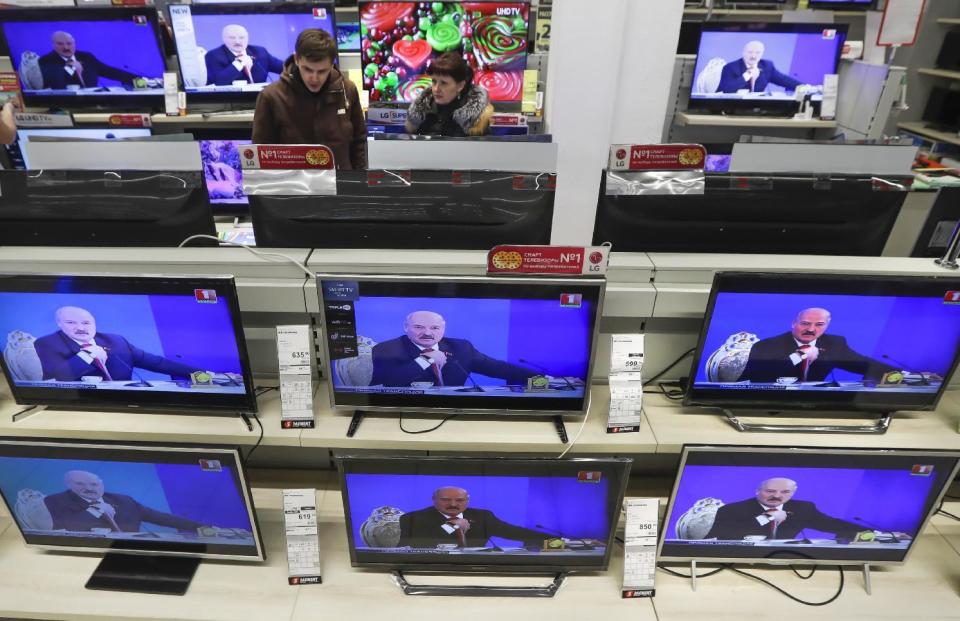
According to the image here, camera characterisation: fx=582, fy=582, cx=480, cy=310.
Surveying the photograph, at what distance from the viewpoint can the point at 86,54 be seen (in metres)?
3.59

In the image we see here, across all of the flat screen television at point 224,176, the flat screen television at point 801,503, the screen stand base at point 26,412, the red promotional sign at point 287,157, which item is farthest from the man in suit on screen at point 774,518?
the flat screen television at point 224,176

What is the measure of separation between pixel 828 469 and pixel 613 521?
50cm

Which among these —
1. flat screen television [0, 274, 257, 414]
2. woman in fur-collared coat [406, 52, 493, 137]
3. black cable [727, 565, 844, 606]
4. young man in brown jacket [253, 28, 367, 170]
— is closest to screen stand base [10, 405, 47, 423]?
flat screen television [0, 274, 257, 414]

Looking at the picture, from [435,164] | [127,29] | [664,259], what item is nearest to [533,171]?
[435,164]

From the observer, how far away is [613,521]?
4.54 ft

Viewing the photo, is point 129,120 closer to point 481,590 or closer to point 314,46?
point 314,46

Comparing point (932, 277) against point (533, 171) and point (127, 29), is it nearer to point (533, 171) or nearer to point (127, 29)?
point (533, 171)

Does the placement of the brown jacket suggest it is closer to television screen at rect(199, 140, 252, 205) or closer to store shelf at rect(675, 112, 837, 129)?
television screen at rect(199, 140, 252, 205)

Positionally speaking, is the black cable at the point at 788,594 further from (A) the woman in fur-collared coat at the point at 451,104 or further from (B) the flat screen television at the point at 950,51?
(B) the flat screen television at the point at 950,51

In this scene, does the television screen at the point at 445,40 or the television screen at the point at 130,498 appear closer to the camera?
the television screen at the point at 130,498

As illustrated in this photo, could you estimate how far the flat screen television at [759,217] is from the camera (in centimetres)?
140

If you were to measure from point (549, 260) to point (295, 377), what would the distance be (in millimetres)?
616

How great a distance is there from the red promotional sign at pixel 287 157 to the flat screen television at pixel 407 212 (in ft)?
0.19

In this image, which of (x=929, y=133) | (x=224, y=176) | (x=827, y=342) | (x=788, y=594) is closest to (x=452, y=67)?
(x=224, y=176)
